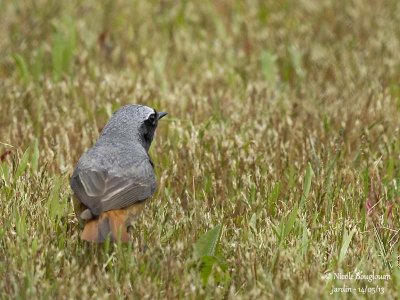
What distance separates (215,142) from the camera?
23.8ft

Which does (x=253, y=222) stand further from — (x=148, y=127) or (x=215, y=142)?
(x=215, y=142)

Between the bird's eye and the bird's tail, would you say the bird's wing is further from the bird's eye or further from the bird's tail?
the bird's eye

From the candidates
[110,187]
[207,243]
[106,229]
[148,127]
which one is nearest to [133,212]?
[110,187]

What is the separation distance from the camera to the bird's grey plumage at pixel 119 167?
18.0ft

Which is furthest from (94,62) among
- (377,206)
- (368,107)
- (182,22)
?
(377,206)

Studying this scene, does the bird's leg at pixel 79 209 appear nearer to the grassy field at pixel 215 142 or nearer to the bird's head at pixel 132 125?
the grassy field at pixel 215 142

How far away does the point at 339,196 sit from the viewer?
6.21 m

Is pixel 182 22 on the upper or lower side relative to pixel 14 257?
upper

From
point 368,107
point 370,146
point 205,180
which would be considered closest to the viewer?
point 205,180

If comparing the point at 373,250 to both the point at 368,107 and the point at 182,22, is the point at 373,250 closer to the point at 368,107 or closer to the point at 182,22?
the point at 368,107

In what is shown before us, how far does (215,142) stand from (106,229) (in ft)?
7.22

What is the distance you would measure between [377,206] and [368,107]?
2.05 meters

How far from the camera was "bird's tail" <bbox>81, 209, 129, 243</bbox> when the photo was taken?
5.13 metres

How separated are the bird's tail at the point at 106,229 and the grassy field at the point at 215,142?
4.5 inches
